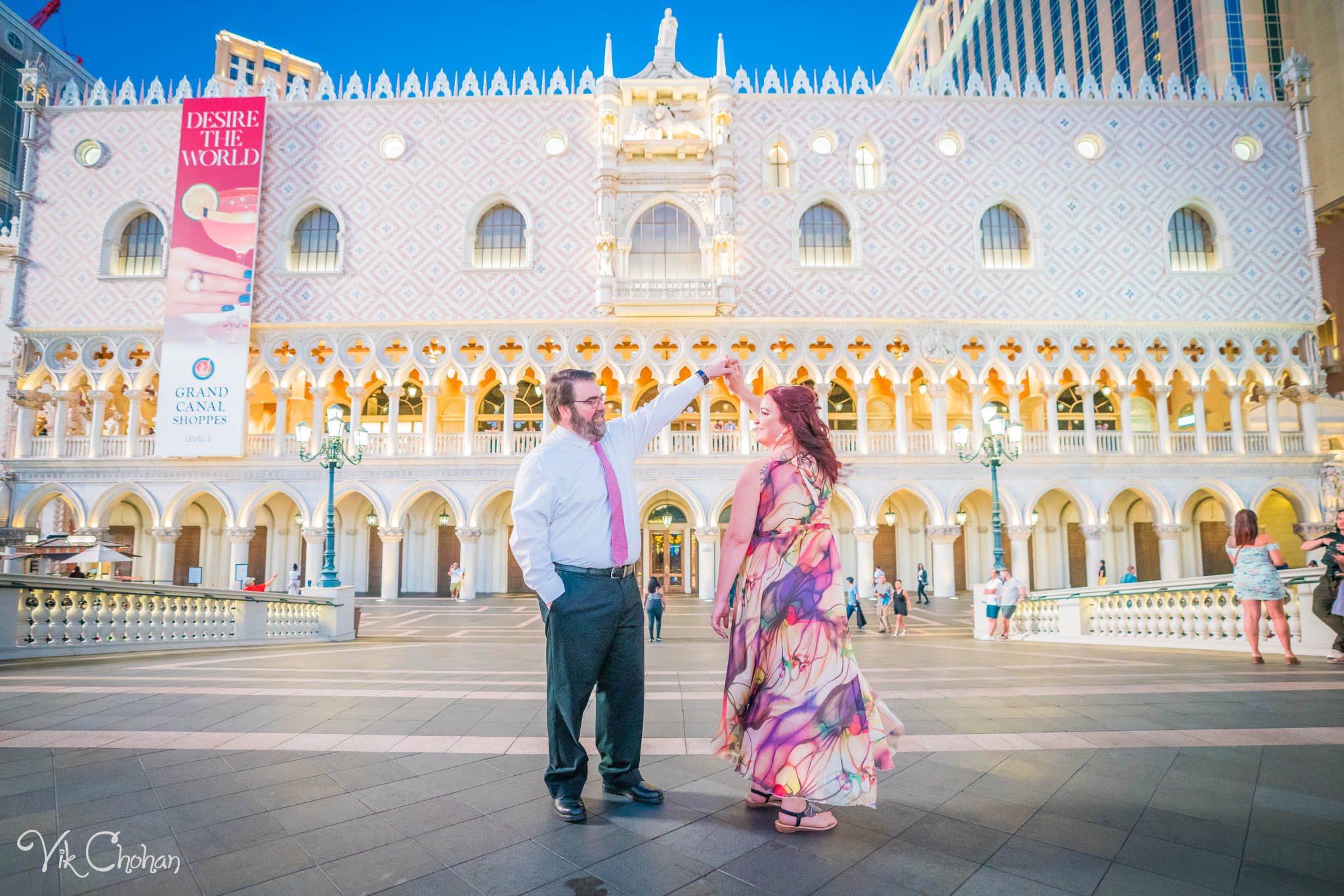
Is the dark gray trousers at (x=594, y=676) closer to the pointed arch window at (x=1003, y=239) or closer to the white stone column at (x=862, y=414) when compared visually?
the white stone column at (x=862, y=414)

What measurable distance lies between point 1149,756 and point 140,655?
30.5ft

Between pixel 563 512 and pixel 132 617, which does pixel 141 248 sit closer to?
pixel 132 617

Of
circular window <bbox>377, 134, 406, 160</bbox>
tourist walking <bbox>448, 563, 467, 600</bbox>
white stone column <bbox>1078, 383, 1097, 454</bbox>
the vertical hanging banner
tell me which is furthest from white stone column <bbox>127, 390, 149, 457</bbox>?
white stone column <bbox>1078, 383, 1097, 454</bbox>

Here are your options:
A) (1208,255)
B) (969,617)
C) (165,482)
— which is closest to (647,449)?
(969,617)

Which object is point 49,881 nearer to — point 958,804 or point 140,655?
point 958,804

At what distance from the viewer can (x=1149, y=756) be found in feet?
11.6

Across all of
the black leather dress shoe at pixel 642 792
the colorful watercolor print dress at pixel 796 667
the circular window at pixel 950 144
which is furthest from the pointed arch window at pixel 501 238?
the black leather dress shoe at pixel 642 792

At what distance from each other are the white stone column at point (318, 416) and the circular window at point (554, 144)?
34.4ft

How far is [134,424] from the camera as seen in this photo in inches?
903

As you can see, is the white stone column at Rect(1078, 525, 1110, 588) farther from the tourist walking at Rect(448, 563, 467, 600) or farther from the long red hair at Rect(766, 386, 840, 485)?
the long red hair at Rect(766, 386, 840, 485)

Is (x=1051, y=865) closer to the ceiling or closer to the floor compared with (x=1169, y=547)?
closer to the floor

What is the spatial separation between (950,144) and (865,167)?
9.32 ft

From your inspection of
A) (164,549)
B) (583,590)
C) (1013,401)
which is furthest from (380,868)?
(164,549)

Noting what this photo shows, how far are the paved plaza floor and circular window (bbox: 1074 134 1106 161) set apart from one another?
2302cm
